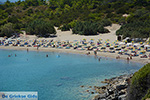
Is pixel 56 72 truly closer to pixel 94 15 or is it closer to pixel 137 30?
pixel 137 30

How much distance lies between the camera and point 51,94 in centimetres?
2838

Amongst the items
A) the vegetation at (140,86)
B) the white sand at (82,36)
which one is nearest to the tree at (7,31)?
the white sand at (82,36)

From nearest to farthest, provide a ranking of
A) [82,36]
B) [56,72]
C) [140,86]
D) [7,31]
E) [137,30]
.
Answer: [140,86] → [56,72] → [137,30] → [82,36] → [7,31]

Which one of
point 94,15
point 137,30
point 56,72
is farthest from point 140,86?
point 94,15

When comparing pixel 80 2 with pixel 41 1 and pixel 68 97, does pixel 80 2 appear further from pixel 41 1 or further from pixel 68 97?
pixel 68 97

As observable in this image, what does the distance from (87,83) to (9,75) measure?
14495mm

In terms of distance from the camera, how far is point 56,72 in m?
40.4

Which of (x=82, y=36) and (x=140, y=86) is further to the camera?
(x=82, y=36)

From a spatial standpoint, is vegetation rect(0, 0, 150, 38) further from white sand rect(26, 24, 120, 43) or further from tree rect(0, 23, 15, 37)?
tree rect(0, 23, 15, 37)

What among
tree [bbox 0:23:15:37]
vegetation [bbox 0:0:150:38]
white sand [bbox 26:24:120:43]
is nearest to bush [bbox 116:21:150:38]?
vegetation [bbox 0:0:150:38]

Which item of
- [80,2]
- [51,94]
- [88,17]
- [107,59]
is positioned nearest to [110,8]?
[88,17]

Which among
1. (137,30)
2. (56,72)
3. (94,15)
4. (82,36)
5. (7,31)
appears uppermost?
(94,15)

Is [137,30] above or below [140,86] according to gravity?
above

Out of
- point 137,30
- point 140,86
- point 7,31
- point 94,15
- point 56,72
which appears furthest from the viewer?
point 94,15
